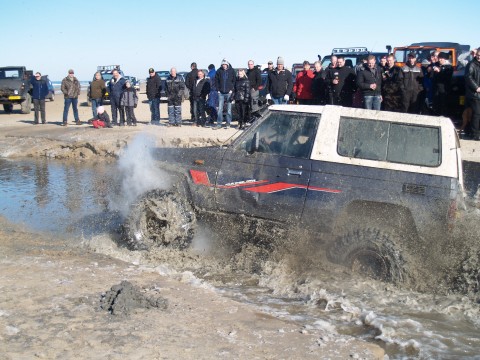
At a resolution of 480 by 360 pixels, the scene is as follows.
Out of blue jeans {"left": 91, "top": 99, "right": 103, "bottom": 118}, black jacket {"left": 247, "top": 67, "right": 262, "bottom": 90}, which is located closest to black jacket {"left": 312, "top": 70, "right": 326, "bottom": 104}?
black jacket {"left": 247, "top": 67, "right": 262, "bottom": 90}

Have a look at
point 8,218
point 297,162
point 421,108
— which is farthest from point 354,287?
point 421,108

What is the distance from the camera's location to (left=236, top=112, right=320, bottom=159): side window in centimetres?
646

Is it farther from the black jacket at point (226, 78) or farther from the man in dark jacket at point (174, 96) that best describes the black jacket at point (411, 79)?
the man in dark jacket at point (174, 96)

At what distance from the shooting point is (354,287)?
6.05m

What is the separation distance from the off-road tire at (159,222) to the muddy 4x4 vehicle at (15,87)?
19.4 meters

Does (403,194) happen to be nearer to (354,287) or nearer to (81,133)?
(354,287)

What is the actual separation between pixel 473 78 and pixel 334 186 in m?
7.18

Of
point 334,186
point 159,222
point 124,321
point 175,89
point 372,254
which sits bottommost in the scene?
point 124,321

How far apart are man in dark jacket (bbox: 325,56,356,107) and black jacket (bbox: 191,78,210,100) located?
4.78 metres

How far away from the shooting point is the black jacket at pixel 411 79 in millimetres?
11922

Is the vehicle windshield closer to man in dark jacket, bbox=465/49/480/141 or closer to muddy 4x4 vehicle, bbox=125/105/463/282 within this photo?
man in dark jacket, bbox=465/49/480/141

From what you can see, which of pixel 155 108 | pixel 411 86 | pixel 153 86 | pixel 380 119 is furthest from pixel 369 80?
pixel 155 108

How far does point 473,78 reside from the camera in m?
11.8

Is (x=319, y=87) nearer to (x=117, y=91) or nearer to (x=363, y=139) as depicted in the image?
(x=363, y=139)
